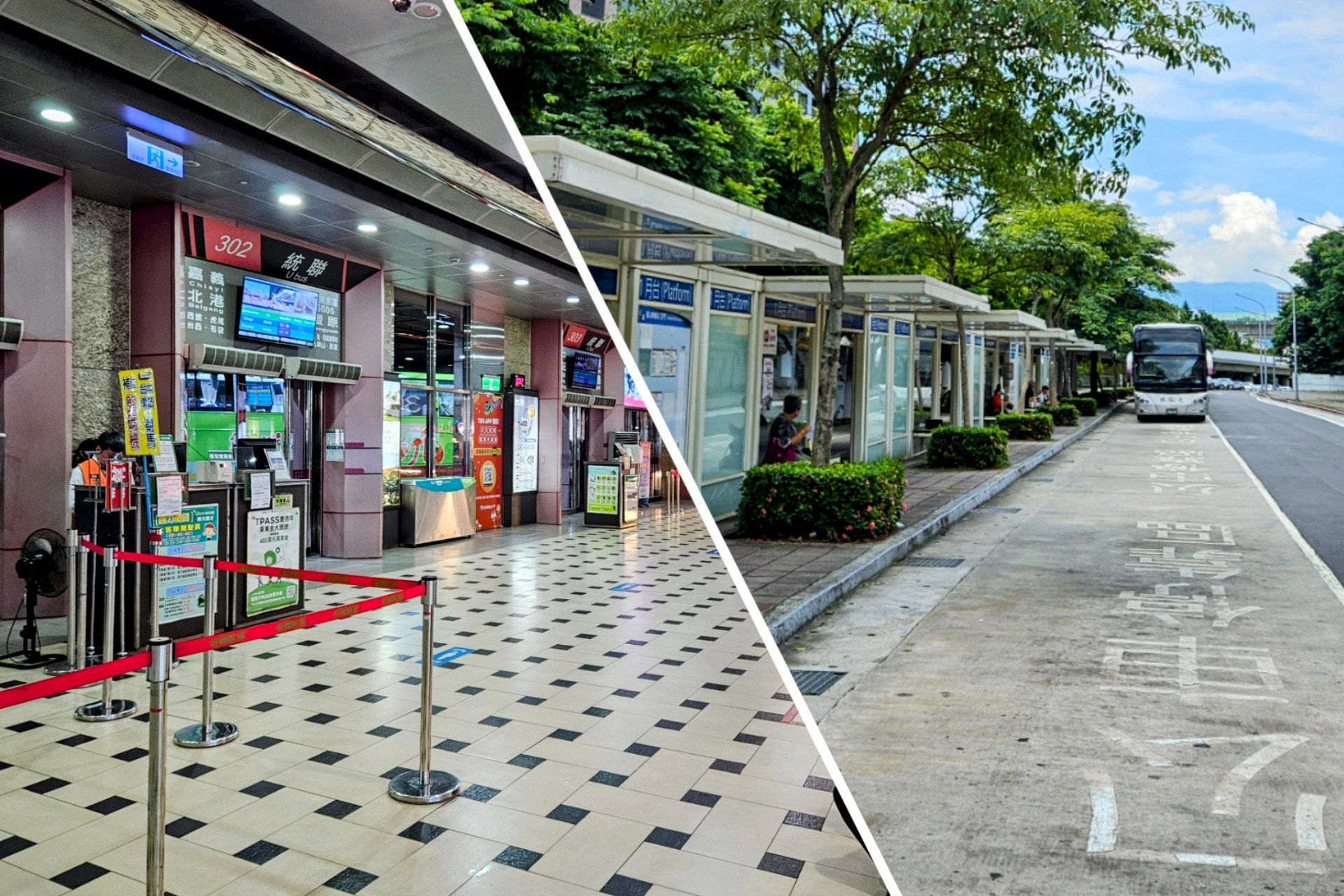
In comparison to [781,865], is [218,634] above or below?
above

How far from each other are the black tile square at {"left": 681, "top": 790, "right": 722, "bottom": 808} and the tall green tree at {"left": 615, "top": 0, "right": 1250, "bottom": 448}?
3161 mm

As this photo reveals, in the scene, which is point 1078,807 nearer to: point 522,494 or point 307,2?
point 307,2

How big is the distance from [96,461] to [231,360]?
113cm

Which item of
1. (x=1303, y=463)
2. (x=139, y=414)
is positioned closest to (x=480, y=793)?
(x=139, y=414)

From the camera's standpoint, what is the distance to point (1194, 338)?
12953 millimetres

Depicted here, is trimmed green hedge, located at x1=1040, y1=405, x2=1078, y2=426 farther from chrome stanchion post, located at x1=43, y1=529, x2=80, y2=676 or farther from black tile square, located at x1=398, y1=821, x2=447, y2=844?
black tile square, located at x1=398, y1=821, x2=447, y2=844

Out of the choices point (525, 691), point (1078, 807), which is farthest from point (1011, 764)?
point (525, 691)

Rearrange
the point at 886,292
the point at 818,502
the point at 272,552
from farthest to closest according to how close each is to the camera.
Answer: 1. the point at 886,292
2. the point at 818,502
3. the point at 272,552

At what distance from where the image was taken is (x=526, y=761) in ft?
12.7

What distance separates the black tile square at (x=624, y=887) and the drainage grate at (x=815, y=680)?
1451mm

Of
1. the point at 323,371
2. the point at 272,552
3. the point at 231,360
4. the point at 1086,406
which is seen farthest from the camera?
the point at 1086,406

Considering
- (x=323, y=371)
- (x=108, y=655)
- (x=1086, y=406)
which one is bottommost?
(x=108, y=655)

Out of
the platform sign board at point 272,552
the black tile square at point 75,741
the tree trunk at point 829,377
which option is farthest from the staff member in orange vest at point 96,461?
the tree trunk at point 829,377

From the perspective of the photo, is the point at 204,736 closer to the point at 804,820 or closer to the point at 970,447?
the point at 804,820
